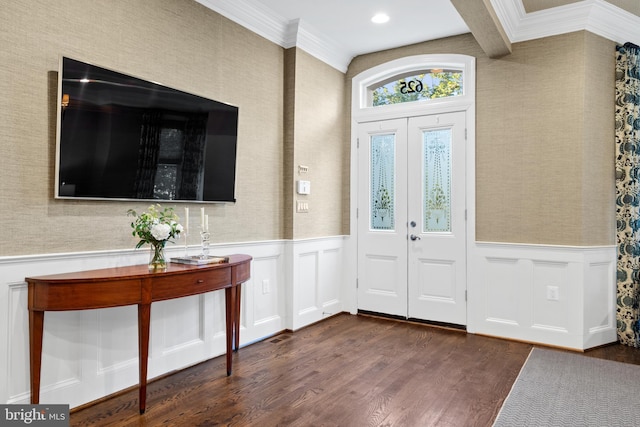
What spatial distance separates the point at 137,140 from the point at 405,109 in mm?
2765

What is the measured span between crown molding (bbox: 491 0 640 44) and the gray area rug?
2743 mm

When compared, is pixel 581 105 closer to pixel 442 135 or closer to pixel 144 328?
pixel 442 135

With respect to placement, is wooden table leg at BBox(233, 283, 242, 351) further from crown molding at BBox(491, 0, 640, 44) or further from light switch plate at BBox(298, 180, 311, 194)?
crown molding at BBox(491, 0, 640, 44)

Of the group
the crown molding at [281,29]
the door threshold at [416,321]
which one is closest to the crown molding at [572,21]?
the crown molding at [281,29]

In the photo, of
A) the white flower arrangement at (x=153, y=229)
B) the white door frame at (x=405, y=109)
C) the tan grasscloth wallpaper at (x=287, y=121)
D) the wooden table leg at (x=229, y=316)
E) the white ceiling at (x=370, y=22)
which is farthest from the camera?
the white door frame at (x=405, y=109)

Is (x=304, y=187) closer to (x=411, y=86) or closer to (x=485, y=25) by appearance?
(x=411, y=86)

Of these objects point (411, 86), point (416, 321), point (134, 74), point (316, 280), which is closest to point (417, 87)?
point (411, 86)

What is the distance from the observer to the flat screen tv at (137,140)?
8.03 ft

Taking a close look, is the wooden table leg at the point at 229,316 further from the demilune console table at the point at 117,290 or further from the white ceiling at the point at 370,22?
the white ceiling at the point at 370,22

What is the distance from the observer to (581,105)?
3.66m

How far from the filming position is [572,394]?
279cm

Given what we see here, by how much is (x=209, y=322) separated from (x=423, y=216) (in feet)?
7.69

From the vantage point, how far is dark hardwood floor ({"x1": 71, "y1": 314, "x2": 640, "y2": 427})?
2.46 meters

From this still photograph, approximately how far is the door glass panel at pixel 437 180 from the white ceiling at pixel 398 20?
40.2 inches
